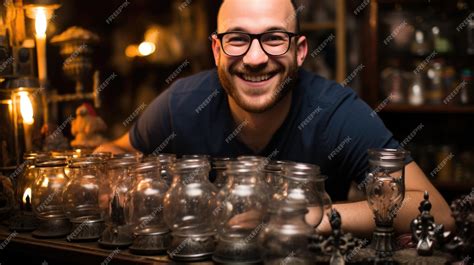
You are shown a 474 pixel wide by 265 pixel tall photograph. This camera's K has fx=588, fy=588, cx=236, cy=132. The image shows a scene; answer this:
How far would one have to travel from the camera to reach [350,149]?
1.88 m

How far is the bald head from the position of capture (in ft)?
5.89

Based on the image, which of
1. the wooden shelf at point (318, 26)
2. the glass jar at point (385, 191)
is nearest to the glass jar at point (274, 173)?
the glass jar at point (385, 191)

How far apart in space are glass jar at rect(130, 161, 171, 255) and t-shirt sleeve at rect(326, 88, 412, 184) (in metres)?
0.73

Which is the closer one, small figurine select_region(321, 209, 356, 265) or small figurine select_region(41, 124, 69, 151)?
small figurine select_region(321, 209, 356, 265)

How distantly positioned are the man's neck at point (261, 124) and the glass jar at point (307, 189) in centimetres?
72

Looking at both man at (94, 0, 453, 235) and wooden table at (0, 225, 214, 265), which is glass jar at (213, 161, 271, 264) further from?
man at (94, 0, 453, 235)

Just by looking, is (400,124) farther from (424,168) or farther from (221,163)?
(221,163)

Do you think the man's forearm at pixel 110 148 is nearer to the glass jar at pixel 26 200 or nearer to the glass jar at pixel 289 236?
the glass jar at pixel 26 200

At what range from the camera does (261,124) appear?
78.0 inches

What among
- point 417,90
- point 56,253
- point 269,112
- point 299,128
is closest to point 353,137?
point 299,128

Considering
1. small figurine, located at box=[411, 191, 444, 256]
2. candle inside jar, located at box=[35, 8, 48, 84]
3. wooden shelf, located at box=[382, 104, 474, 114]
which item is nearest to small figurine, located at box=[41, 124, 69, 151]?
candle inside jar, located at box=[35, 8, 48, 84]

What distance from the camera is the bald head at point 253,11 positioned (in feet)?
5.89

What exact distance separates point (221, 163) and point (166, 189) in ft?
0.48

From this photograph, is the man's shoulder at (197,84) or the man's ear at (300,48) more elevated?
the man's ear at (300,48)
